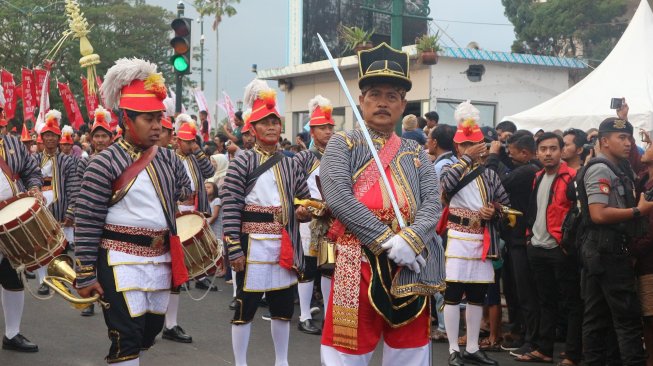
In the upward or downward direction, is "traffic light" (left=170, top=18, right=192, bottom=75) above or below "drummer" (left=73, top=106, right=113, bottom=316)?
above

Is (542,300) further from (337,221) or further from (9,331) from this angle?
(9,331)

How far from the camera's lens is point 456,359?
27.1ft

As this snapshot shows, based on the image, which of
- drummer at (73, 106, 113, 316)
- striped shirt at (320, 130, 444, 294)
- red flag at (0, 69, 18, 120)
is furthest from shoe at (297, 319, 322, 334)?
red flag at (0, 69, 18, 120)

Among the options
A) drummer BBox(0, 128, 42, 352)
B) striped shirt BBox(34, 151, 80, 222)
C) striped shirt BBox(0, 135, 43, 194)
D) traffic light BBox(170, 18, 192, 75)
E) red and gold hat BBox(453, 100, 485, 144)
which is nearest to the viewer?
red and gold hat BBox(453, 100, 485, 144)

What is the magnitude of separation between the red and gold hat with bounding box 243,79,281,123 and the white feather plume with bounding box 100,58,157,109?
1708 mm

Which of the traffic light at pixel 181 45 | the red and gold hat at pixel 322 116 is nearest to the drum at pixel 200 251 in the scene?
the red and gold hat at pixel 322 116

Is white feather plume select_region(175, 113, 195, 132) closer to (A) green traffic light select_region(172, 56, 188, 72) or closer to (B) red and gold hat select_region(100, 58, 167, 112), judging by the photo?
(A) green traffic light select_region(172, 56, 188, 72)

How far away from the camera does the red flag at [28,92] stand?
79.5 ft

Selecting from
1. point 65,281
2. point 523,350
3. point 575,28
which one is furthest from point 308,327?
point 575,28

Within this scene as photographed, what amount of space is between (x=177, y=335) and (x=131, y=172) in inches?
154

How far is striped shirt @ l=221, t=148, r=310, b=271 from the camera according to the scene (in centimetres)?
722

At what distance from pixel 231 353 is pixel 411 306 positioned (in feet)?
13.8

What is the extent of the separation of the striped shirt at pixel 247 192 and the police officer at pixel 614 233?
246 centimetres

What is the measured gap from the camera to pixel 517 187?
8906 mm
